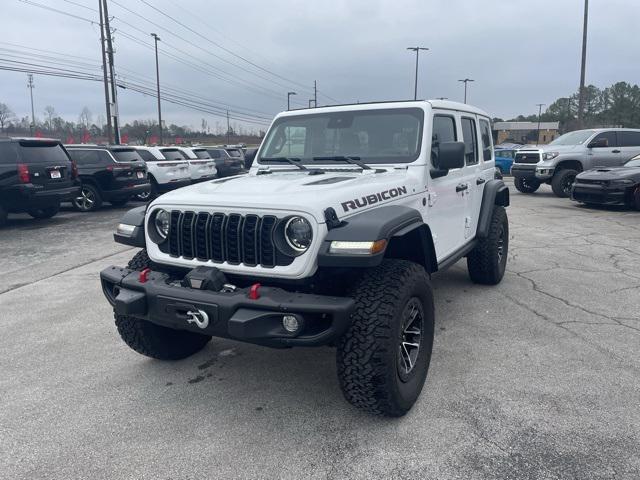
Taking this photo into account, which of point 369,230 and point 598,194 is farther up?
point 369,230

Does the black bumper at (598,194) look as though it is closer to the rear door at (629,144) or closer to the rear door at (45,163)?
the rear door at (629,144)

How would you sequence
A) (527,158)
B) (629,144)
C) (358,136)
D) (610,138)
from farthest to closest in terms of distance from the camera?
(527,158)
(629,144)
(610,138)
(358,136)

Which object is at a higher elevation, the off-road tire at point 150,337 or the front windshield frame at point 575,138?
the front windshield frame at point 575,138

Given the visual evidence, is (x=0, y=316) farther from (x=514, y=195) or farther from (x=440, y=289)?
(x=514, y=195)

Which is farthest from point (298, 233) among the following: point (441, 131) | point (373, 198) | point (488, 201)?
point (488, 201)

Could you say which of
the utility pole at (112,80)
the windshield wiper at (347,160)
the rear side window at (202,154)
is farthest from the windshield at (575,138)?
the utility pole at (112,80)

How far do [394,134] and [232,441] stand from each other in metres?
2.56

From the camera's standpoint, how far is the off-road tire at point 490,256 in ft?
17.9

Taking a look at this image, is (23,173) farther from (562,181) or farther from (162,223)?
(562,181)

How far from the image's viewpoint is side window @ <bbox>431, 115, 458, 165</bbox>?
4066 millimetres

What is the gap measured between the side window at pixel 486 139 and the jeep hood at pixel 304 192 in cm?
221

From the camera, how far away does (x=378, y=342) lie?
2.71 metres

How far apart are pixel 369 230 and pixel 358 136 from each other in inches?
64.1

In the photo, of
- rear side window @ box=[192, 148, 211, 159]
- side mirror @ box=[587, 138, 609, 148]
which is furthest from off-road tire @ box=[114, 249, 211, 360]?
rear side window @ box=[192, 148, 211, 159]
